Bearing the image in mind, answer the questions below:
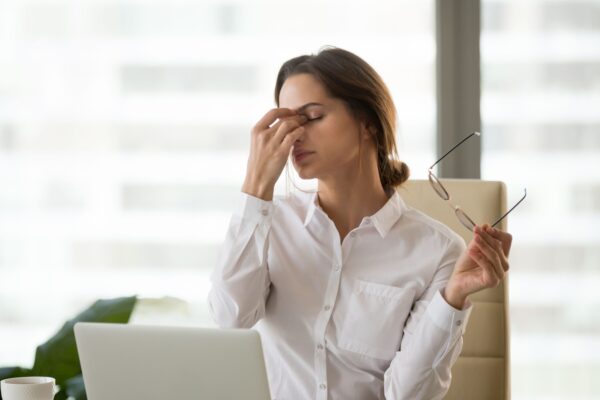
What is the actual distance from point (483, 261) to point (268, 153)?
18.7 inches

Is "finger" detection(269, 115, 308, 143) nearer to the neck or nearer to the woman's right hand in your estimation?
the woman's right hand

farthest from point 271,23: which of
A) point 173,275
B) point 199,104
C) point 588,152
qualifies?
point 588,152

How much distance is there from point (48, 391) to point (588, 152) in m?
1.74

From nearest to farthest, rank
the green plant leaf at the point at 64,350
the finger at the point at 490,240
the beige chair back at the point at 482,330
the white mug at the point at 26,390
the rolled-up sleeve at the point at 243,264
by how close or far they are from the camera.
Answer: the white mug at the point at 26,390
the finger at the point at 490,240
the green plant leaf at the point at 64,350
the rolled-up sleeve at the point at 243,264
the beige chair back at the point at 482,330

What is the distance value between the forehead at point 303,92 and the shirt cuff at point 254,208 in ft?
0.77

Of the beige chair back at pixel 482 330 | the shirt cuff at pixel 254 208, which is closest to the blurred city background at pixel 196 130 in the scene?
the beige chair back at pixel 482 330

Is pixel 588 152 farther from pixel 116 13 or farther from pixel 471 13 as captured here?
pixel 116 13

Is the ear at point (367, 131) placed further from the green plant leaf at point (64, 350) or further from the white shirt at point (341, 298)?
the green plant leaf at point (64, 350)

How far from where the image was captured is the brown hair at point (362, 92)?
1917 millimetres

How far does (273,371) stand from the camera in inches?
75.2

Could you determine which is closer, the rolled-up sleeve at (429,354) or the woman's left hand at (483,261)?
the woman's left hand at (483,261)

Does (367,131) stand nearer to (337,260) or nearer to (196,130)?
(337,260)

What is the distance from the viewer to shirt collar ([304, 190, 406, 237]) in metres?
1.93

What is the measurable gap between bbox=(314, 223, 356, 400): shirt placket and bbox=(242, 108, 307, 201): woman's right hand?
0.21 meters
